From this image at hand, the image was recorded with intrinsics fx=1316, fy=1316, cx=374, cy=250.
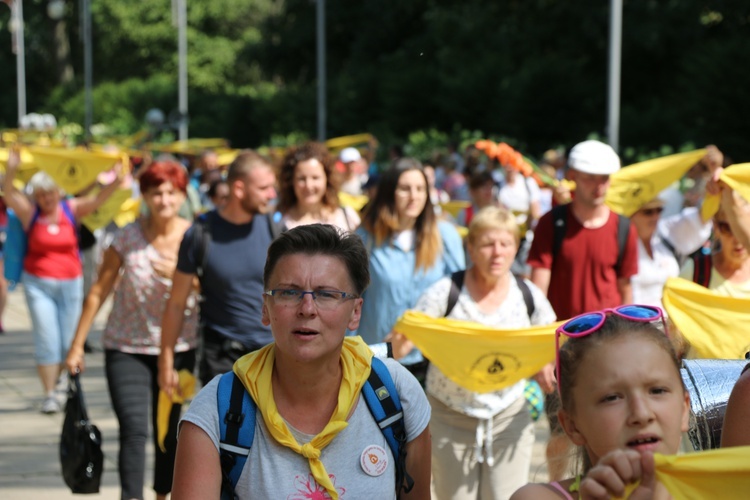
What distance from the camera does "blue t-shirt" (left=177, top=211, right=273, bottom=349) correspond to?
6.26 meters

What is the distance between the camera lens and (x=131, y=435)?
6363 millimetres

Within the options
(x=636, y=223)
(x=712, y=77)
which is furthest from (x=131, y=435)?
(x=712, y=77)

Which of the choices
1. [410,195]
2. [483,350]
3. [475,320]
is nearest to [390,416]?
[483,350]

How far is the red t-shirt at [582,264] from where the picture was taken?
687cm

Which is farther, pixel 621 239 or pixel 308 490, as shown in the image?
pixel 621 239

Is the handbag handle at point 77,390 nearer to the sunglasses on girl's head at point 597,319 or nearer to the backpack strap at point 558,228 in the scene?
the backpack strap at point 558,228

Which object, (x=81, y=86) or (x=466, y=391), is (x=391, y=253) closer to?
(x=466, y=391)

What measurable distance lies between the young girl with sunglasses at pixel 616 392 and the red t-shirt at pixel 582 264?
155 inches

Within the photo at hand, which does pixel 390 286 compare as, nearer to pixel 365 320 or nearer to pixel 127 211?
pixel 365 320

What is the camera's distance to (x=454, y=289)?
5.93 m

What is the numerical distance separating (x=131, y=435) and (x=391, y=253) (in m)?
1.56

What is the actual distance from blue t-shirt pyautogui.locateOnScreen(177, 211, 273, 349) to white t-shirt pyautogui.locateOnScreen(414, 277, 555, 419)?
0.87 m

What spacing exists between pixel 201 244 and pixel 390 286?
952 millimetres

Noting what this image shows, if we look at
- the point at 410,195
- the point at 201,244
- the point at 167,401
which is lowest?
the point at 167,401
